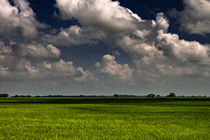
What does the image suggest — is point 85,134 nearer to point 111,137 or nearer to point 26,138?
point 111,137

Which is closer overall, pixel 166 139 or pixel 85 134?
pixel 166 139

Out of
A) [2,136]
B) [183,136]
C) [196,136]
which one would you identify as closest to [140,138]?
[183,136]

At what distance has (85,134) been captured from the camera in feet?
50.9

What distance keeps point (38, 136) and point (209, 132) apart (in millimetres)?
13714

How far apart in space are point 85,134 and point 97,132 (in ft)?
4.10

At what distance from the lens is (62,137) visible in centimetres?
1459

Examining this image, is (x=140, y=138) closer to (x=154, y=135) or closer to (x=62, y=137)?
(x=154, y=135)

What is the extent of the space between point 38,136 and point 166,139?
31.0 ft

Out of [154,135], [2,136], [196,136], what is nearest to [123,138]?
[154,135]

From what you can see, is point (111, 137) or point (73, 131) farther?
point (73, 131)

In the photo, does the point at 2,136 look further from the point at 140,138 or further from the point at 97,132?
the point at 140,138

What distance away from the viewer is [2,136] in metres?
14.7

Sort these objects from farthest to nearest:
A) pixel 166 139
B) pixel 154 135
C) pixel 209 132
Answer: pixel 209 132, pixel 154 135, pixel 166 139

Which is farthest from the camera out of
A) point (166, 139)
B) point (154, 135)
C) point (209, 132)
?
point (209, 132)
